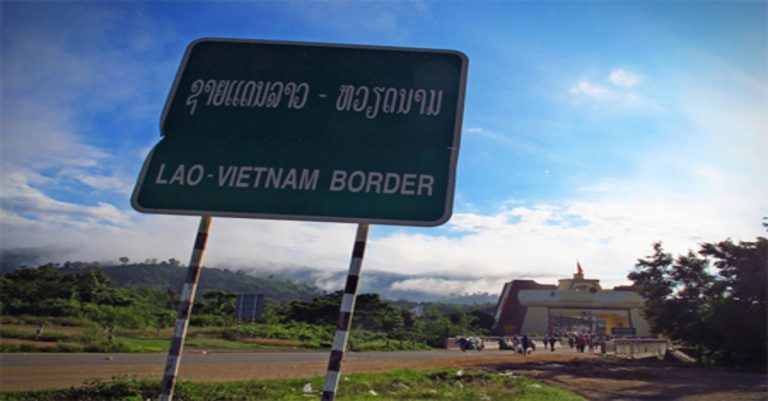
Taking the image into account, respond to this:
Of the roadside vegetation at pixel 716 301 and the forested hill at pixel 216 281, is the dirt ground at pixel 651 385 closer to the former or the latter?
the roadside vegetation at pixel 716 301

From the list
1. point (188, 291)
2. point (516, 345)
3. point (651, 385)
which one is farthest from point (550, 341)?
point (188, 291)

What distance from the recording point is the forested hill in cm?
14527

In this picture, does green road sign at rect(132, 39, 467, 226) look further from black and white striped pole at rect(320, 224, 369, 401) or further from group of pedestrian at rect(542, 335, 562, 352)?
group of pedestrian at rect(542, 335, 562, 352)

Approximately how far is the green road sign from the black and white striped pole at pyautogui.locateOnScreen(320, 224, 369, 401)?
236 millimetres

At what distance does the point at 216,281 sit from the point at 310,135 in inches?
7615

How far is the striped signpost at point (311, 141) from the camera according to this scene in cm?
336

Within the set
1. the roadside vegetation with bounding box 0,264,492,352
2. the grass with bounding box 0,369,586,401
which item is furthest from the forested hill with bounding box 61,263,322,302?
the grass with bounding box 0,369,586,401

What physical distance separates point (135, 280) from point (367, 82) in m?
165

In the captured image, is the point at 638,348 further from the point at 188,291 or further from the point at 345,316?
the point at 188,291

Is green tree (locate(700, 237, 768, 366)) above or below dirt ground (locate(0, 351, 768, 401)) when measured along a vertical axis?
above

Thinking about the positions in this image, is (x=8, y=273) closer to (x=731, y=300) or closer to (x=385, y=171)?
(x=385, y=171)

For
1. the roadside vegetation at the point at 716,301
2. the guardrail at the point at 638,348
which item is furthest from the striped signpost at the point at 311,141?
the guardrail at the point at 638,348

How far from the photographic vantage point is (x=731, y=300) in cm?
2311

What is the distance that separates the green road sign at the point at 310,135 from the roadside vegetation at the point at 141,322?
52.3ft
